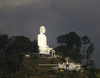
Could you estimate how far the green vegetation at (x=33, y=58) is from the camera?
36.8 metres


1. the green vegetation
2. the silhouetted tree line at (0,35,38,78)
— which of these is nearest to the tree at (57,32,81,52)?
the green vegetation

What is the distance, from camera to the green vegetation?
36.8 meters

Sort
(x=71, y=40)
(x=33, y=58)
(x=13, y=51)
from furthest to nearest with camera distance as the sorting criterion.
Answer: (x=71, y=40) → (x=33, y=58) → (x=13, y=51)

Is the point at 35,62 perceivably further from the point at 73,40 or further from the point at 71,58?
the point at 73,40

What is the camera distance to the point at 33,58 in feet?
168

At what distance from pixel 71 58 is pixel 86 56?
4.01 meters

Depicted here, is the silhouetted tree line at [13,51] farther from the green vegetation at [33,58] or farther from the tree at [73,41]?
the tree at [73,41]

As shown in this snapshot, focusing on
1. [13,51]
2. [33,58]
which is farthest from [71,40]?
[13,51]

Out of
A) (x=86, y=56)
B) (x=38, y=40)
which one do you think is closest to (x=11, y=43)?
(x=38, y=40)

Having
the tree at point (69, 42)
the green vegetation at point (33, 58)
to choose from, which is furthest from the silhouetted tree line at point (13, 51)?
the tree at point (69, 42)

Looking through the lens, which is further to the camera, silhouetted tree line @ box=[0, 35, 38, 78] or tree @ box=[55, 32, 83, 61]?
tree @ box=[55, 32, 83, 61]

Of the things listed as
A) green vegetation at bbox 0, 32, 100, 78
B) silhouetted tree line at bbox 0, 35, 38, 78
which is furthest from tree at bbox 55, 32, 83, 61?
silhouetted tree line at bbox 0, 35, 38, 78

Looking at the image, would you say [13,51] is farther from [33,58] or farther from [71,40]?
[71,40]

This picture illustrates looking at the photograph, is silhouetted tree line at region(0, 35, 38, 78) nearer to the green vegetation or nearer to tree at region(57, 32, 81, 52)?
the green vegetation
